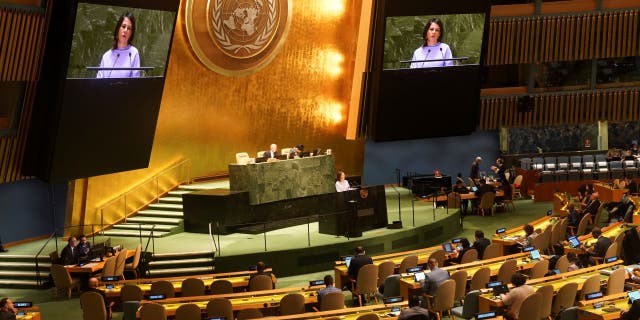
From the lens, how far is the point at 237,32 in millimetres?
25672

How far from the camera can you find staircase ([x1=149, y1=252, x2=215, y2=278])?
19812 mm

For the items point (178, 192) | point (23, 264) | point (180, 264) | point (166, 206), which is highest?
point (178, 192)

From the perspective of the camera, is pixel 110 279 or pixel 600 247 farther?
pixel 600 247

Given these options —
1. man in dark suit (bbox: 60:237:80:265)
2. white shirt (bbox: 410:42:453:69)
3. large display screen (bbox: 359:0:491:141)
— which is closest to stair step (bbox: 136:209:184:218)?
man in dark suit (bbox: 60:237:80:265)

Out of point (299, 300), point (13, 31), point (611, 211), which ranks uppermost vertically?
point (13, 31)

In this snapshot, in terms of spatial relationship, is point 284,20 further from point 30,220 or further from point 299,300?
point 299,300

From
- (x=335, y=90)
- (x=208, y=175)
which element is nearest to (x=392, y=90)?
(x=335, y=90)

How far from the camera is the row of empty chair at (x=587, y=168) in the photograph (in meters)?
29.4

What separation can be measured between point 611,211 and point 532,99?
324 inches

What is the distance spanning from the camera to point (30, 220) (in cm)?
2309

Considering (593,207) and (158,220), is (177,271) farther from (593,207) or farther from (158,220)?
(593,207)

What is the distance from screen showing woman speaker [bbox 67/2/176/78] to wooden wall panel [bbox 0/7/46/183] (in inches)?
30.2

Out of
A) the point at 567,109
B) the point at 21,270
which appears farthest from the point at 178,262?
the point at 567,109

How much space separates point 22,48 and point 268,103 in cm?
942
